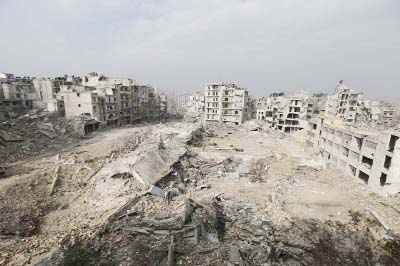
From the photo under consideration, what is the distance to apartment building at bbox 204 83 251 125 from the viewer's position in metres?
61.5

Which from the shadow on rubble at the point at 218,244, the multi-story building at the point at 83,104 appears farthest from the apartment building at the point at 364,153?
the multi-story building at the point at 83,104

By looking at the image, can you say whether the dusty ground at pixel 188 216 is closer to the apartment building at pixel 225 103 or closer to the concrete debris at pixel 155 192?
the concrete debris at pixel 155 192

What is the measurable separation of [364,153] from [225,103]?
42.2 meters

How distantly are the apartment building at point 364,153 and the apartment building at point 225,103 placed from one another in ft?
95.5

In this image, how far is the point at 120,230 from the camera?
1138 cm

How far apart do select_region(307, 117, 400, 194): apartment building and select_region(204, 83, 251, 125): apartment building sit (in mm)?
29110

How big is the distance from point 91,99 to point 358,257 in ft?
150

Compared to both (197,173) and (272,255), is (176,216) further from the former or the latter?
(197,173)

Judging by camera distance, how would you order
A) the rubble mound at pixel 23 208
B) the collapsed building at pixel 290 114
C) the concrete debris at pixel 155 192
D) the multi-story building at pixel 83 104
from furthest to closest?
1. the collapsed building at pixel 290 114
2. the multi-story building at pixel 83 104
3. the concrete debris at pixel 155 192
4. the rubble mound at pixel 23 208

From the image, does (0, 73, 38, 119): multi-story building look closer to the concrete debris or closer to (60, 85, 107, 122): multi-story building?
(60, 85, 107, 122): multi-story building

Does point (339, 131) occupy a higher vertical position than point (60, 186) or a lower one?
higher

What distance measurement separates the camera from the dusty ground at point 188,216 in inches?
406

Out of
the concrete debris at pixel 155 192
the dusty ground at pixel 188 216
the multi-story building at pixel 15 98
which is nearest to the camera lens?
the dusty ground at pixel 188 216

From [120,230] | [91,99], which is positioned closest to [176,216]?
[120,230]
